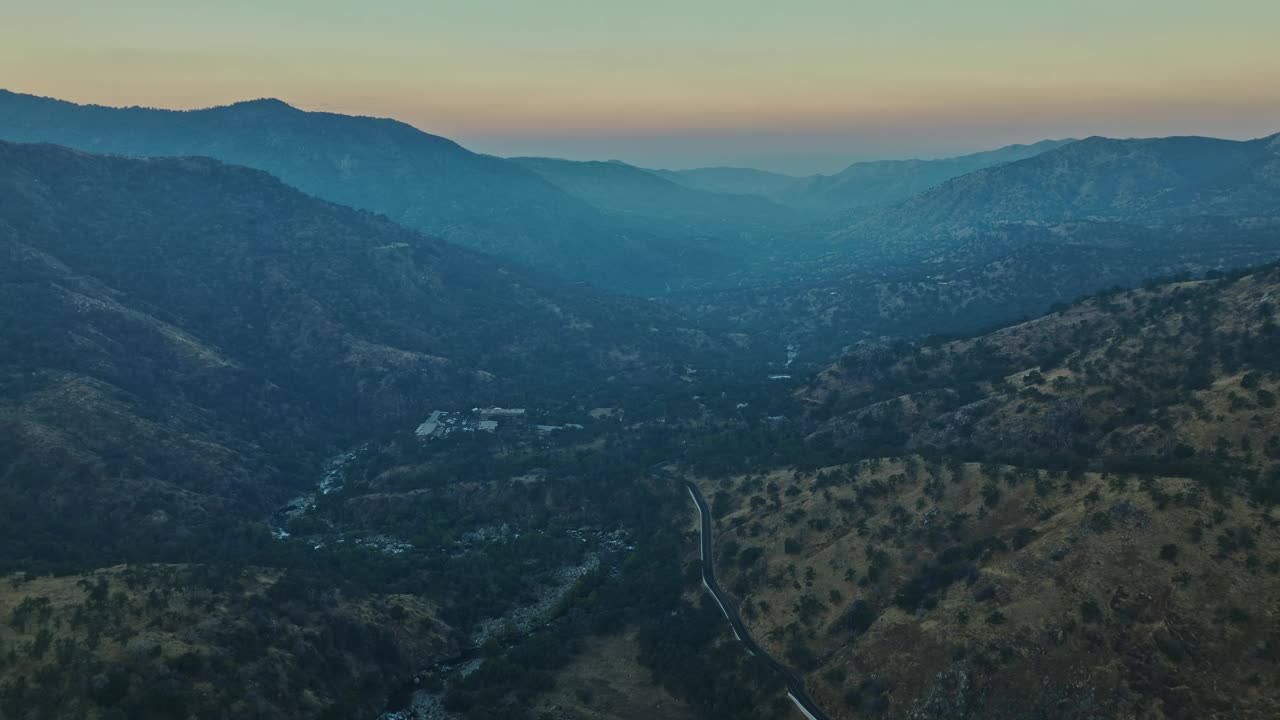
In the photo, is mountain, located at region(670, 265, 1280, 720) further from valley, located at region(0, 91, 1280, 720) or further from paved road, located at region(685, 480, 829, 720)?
paved road, located at region(685, 480, 829, 720)

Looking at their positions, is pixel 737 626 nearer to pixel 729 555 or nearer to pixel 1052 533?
pixel 729 555

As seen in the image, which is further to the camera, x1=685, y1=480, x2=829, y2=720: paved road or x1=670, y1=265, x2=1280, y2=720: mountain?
x1=685, y1=480, x2=829, y2=720: paved road

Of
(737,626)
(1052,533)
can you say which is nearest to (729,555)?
(737,626)

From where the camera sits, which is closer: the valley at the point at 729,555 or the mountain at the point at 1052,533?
the mountain at the point at 1052,533

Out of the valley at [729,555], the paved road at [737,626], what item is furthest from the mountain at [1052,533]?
the paved road at [737,626]

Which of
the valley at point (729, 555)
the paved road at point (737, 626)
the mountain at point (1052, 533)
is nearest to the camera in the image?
the mountain at point (1052, 533)

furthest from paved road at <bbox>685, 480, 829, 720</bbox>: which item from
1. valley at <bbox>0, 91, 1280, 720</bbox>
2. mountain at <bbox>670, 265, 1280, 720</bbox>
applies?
mountain at <bbox>670, 265, 1280, 720</bbox>

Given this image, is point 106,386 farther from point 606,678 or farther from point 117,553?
point 606,678

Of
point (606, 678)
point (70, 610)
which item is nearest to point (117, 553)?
point (70, 610)

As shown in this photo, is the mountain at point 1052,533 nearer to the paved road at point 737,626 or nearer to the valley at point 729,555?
the valley at point 729,555
